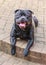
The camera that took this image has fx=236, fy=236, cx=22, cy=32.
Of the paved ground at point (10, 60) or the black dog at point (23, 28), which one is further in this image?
the paved ground at point (10, 60)

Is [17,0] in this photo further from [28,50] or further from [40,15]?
[28,50]

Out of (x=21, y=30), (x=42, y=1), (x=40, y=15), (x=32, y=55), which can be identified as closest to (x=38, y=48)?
(x=32, y=55)

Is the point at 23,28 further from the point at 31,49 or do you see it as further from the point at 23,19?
the point at 31,49

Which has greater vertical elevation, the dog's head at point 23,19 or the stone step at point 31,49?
the dog's head at point 23,19

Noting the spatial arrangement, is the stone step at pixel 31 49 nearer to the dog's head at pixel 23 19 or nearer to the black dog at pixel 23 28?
the black dog at pixel 23 28

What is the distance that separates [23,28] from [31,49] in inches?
15.9

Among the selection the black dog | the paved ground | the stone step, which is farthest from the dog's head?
the paved ground

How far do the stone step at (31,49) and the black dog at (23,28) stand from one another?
0.08m

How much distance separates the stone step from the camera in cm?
417

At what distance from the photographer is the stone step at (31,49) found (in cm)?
417

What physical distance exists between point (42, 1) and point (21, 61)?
2446mm

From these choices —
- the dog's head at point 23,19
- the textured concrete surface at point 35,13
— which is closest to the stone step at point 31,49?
the textured concrete surface at point 35,13

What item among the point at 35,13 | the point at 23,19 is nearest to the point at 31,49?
the point at 23,19

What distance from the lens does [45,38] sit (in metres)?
4.55
